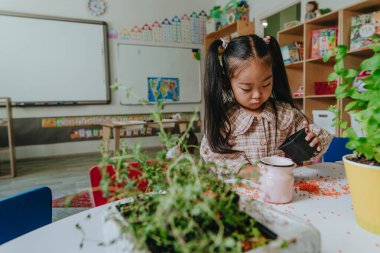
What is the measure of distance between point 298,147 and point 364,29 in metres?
1.97

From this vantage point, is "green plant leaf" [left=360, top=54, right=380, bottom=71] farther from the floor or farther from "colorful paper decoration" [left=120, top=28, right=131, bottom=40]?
"colorful paper decoration" [left=120, top=28, right=131, bottom=40]

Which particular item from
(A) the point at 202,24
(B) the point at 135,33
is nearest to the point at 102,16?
(B) the point at 135,33

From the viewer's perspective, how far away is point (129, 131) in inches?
176

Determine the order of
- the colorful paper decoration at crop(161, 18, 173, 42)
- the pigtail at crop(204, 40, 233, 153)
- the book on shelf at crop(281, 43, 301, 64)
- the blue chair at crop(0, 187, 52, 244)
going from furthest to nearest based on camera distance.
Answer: the colorful paper decoration at crop(161, 18, 173, 42) → the book on shelf at crop(281, 43, 301, 64) → the pigtail at crop(204, 40, 233, 153) → the blue chair at crop(0, 187, 52, 244)

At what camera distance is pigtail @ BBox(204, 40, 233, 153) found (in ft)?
3.53

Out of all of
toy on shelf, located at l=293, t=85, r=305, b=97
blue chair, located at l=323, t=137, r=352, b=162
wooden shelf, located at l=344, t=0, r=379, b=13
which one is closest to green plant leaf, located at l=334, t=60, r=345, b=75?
blue chair, located at l=323, t=137, r=352, b=162

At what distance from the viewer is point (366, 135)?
0.51 meters

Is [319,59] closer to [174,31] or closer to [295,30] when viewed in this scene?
[295,30]

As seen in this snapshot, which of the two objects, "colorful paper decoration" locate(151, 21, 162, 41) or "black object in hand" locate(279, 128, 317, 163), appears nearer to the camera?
"black object in hand" locate(279, 128, 317, 163)

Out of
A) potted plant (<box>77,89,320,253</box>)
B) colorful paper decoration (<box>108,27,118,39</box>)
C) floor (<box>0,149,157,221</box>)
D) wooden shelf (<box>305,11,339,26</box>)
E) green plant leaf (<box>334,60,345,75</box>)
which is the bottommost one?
floor (<box>0,149,157,221</box>)

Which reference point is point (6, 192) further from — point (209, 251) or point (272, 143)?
point (209, 251)

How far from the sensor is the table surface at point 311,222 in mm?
491

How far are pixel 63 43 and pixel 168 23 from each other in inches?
68.1

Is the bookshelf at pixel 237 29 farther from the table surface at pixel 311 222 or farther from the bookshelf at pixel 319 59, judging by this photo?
the table surface at pixel 311 222
